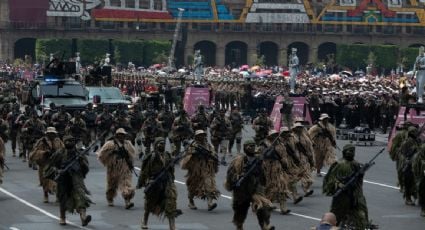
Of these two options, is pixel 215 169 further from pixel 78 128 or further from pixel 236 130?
pixel 236 130

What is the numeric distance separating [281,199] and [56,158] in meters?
4.18

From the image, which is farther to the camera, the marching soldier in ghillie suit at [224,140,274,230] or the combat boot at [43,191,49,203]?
the combat boot at [43,191,49,203]

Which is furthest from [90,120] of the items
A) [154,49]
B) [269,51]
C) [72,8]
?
[269,51]

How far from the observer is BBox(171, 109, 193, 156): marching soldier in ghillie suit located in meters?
36.2

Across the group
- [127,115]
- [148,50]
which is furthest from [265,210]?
[148,50]

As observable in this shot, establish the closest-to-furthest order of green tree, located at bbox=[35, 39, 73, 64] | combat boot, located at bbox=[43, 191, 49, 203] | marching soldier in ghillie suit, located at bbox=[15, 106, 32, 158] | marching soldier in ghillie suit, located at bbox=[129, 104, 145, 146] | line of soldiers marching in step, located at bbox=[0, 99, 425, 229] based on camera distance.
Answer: line of soldiers marching in step, located at bbox=[0, 99, 425, 229]
combat boot, located at bbox=[43, 191, 49, 203]
marching soldier in ghillie suit, located at bbox=[15, 106, 32, 158]
marching soldier in ghillie suit, located at bbox=[129, 104, 145, 146]
green tree, located at bbox=[35, 39, 73, 64]

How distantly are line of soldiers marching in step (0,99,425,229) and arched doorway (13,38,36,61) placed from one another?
3501 inches

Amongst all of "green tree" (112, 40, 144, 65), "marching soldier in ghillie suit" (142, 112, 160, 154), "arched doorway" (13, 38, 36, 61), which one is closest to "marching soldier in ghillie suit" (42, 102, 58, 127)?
"marching soldier in ghillie suit" (142, 112, 160, 154)

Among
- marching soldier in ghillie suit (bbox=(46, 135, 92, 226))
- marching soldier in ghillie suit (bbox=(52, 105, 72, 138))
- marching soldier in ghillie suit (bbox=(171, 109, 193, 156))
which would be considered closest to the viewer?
marching soldier in ghillie suit (bbox=(46, 135, 92, 226))

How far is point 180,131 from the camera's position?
36281mm

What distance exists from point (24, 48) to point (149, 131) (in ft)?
295

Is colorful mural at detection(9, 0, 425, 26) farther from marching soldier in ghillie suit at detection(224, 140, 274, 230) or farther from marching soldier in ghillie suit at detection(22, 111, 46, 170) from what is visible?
marching soldier in ghillie suit at detection(224, 140, 274, 230)

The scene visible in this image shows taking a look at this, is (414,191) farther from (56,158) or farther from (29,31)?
(29,31)

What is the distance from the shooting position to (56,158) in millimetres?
25375
